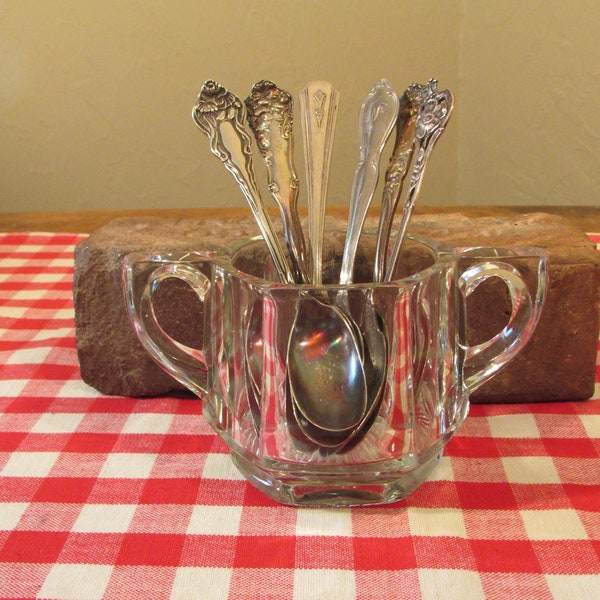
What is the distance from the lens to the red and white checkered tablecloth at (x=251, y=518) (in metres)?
0.31

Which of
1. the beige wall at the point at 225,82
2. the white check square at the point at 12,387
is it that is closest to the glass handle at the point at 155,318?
the white check square at the point at 12,387

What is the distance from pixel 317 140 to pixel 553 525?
0.20m

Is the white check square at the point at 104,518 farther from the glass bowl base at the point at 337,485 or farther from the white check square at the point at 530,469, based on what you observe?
the white check square at the point at 530,469

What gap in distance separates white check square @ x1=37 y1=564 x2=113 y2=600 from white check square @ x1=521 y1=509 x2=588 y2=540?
0.59 feet

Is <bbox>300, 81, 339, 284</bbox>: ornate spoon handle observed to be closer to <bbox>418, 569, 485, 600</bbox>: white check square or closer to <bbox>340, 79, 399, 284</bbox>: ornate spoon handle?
<bbox>340, 79, 399, 284</bbox>: ornate spoon handle

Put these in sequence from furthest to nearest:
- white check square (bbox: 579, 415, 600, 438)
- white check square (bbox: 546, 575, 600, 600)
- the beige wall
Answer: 1. the beige wall
2. white check square (bbox: 579, 415, 600, 438)
3. white check square (bbox: 546, 575, 600, 600)

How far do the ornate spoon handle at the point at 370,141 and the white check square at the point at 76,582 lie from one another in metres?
0.18

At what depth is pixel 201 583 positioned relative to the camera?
0.31 meters

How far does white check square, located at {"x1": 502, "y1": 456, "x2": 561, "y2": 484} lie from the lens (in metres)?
0.37

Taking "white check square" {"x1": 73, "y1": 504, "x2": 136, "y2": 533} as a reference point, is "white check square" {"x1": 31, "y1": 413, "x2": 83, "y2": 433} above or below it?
above

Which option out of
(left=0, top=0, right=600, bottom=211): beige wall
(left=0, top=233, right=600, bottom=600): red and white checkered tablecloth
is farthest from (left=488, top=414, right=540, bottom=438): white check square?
(left=0, top=0, right=600, bottom=211): beige wall

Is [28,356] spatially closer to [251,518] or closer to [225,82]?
[251,518]

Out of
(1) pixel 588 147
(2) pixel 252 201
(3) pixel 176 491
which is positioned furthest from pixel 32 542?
(1) pixel 588 147

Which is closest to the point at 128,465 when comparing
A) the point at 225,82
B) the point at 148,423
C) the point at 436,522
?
the point at 148,423
